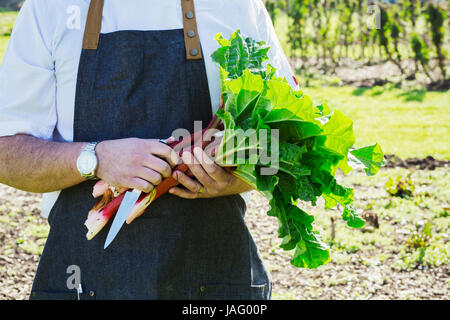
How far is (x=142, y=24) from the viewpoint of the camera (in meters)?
2.07

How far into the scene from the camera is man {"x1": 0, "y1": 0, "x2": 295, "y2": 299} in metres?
1.95

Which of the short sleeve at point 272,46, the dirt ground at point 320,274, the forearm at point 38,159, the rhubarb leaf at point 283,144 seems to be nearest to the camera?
the rhubarb leaf at point 283,144

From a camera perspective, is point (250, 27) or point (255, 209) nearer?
point (250, 27)

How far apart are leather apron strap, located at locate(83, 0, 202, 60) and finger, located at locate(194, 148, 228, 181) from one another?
0.44 metres

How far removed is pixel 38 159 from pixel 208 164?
2.11 feet

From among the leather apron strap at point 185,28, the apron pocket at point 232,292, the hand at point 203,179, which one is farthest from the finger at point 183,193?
the leather apron strap at point 185,28

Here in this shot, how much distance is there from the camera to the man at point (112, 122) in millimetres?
1945

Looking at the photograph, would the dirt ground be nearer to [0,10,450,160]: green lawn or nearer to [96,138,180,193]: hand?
[0,10,450,160]: green lawn

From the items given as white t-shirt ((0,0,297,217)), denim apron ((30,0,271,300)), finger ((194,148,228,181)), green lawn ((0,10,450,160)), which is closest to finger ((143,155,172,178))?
finger ((194,148,228,181))

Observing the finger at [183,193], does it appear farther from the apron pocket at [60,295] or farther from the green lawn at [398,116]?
the green lawn at [398,116]

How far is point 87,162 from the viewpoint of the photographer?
1898 mm

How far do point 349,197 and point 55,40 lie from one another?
1.23 m
